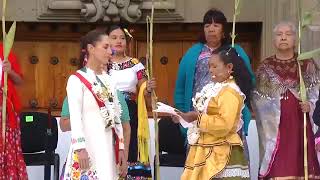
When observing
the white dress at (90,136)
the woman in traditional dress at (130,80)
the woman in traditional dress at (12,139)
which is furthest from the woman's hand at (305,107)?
the woman in traditional dress at (12,139)

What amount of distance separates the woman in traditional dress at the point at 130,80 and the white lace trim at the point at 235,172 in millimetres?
1020

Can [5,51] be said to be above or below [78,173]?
above

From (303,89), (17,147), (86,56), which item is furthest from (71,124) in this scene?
(303,89)

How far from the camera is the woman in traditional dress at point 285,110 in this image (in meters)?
6.67

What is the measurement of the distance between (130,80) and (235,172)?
4.01ft

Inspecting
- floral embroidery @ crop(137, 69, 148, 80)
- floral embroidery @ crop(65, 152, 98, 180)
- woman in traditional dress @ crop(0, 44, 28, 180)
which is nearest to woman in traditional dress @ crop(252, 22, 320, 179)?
floral embroidery @ crop(137, 69, 148, 80)

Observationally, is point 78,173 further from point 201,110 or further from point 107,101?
point 201,110

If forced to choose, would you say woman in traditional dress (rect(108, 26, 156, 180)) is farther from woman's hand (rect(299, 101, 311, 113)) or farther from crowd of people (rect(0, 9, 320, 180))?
woman's hand (rect(299, 101, 311, 113))

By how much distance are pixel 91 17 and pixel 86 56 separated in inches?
144

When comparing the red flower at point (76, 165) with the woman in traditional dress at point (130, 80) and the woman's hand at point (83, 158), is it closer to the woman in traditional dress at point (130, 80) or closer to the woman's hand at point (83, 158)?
the woman's hand at point (83, 158)

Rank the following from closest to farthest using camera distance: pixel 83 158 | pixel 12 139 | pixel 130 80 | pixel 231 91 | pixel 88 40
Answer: pixel 83 158 → pixel 88 40 → pixel 231 91 → pixel 12 139 → pixel 130 80

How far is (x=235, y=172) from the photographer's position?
625 cm

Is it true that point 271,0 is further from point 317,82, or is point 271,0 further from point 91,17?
point 317,82

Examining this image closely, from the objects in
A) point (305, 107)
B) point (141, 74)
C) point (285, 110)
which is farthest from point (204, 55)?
point (305, 107)
